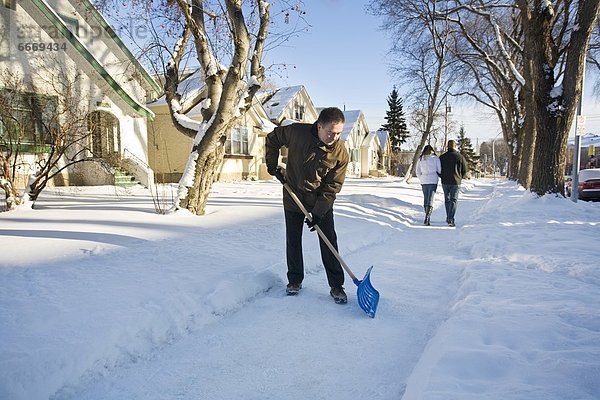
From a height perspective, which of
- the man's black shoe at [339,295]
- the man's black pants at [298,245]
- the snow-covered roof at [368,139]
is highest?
the snow-covered roof at [368,139]

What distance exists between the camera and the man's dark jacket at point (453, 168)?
841cm

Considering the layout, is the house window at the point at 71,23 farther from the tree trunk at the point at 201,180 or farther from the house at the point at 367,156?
the house at the point at 367,156

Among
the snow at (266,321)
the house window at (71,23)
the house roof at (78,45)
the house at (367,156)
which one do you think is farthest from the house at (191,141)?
the house at (367,156)

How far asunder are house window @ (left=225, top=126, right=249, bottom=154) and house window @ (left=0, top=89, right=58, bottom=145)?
14.1 meters

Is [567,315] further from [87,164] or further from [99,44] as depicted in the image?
[99,44]

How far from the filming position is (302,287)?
162 inches

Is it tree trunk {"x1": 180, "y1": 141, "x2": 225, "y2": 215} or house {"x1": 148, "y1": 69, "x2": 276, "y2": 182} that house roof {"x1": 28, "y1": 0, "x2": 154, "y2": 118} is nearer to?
house {"x1": 148, "y1": 69, "x2": 276, "y2": 182}

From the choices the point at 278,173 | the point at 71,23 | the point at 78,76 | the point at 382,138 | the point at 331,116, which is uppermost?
the point at 71,23

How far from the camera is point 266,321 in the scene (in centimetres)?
325

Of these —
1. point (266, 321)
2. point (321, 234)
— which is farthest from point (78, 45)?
point (266, 321)

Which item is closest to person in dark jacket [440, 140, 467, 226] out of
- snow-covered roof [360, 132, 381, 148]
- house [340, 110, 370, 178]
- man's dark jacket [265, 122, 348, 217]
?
man's dark jacket [265, 122, 348, 217]

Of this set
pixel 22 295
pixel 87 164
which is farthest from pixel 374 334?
pixel 87 164

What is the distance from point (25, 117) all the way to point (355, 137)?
34873 millimetres

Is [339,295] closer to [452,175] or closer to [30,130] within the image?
[452,175]
